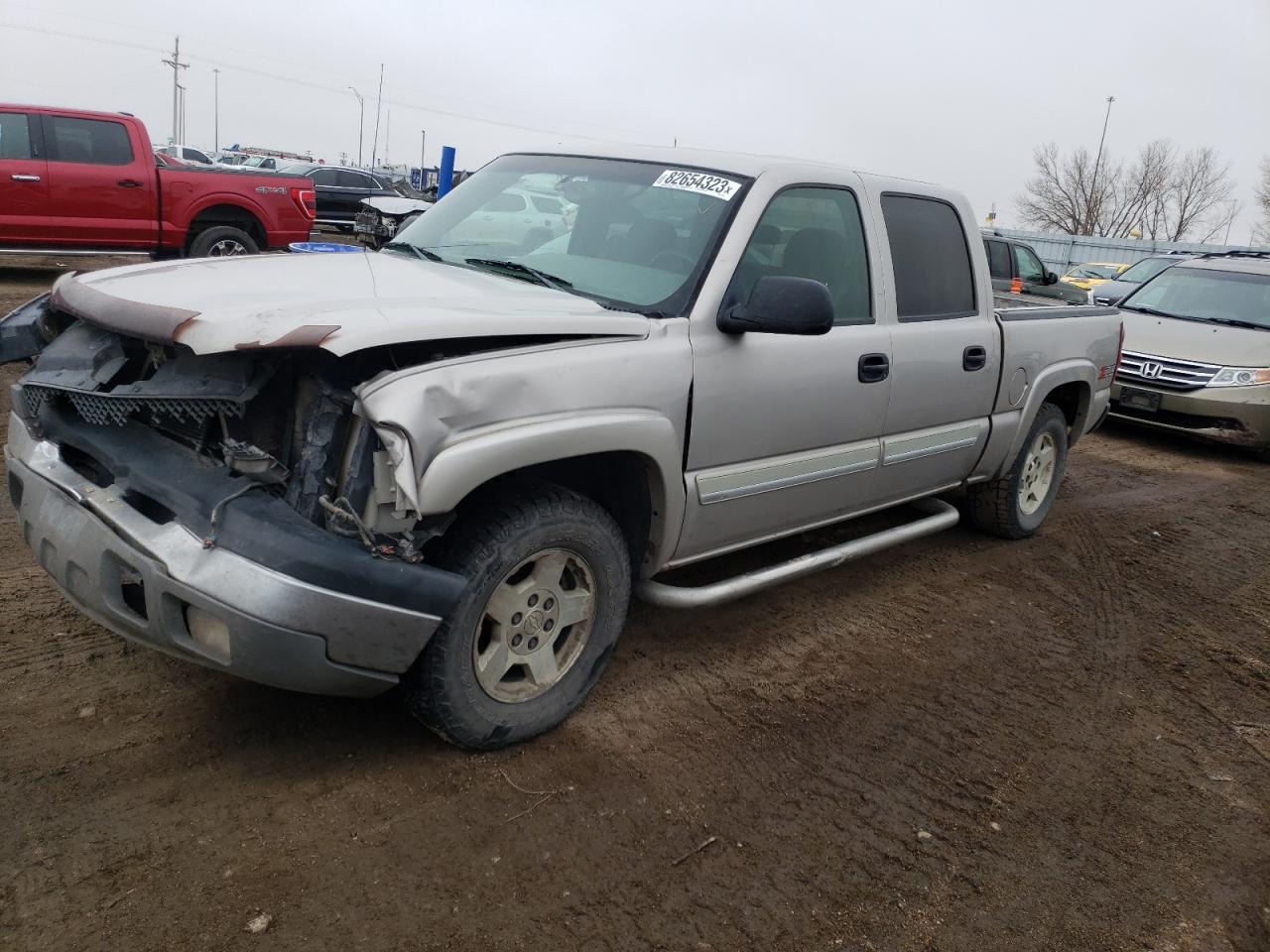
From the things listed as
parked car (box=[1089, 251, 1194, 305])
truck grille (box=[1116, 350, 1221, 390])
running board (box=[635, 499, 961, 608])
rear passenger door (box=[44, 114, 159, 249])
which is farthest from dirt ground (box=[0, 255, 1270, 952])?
Result: parked car (box=[1089, 251, 1194, 305])

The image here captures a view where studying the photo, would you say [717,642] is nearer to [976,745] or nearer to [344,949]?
[976,745]

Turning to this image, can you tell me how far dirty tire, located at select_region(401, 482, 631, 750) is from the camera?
9.19 feet

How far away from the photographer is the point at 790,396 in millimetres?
3629

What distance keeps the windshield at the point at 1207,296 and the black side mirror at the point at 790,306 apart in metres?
8.01

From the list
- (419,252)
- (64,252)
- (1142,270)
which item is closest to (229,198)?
(64,252)

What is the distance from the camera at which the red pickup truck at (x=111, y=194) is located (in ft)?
35.5

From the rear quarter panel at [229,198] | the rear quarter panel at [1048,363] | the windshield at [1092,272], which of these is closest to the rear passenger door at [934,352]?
the rear quarter panel at [1048,363]

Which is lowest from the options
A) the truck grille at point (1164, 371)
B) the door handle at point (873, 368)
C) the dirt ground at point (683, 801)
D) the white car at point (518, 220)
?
the dirt ground at point (683, 801)

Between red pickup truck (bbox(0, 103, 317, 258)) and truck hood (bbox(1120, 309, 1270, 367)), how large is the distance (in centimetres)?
985

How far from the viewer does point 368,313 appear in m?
2.64

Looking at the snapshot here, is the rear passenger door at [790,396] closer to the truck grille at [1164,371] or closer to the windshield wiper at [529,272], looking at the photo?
the windshield wiper at [529,272]

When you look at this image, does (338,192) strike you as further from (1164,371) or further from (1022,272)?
(1164,371)

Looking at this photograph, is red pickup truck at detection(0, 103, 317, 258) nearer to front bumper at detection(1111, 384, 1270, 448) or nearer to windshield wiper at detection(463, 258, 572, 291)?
windshield wiper at detection(463, 258, 572, 291)

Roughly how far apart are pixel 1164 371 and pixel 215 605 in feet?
28.9
